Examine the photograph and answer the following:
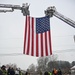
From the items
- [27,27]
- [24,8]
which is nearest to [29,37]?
[27,27]

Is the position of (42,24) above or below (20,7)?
below

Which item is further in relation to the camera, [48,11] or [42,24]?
[48,11]

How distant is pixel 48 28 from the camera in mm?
19422

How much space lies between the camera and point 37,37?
18.9 metres

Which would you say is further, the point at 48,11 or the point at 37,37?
the point at 48,11

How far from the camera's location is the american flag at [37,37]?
1780 centimetres

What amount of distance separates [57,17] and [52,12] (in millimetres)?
1546

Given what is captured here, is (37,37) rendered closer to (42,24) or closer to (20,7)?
(42,24)

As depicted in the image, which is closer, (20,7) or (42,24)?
(42,24)

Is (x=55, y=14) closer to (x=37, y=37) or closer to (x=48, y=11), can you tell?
(x=48, y=11)

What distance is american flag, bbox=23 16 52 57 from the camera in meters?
17.8

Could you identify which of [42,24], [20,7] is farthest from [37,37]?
[20,7]

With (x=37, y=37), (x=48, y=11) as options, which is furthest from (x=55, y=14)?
(x=37, y=37)

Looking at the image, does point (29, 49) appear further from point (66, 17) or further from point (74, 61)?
point (74, 61)
